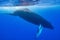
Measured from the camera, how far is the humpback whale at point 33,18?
1294mm

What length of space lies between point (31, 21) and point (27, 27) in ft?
0.27

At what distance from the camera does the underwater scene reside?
1.29 meters

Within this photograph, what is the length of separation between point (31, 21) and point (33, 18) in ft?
0.12

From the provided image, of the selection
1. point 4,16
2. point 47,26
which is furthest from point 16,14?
point 47,26

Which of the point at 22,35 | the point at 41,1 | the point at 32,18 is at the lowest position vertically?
the point at 22,35

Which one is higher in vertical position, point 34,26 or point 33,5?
point 33,5

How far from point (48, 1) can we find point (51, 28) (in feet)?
0.94

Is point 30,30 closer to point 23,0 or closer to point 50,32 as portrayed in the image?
point 50,32

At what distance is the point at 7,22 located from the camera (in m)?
1.33

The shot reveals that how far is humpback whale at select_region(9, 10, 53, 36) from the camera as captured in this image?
129cm

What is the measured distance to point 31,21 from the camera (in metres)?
1.32

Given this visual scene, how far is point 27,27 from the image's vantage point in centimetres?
135

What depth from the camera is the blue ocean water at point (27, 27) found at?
1.31 meters

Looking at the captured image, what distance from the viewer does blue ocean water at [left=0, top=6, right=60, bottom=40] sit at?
1312 millimetres
